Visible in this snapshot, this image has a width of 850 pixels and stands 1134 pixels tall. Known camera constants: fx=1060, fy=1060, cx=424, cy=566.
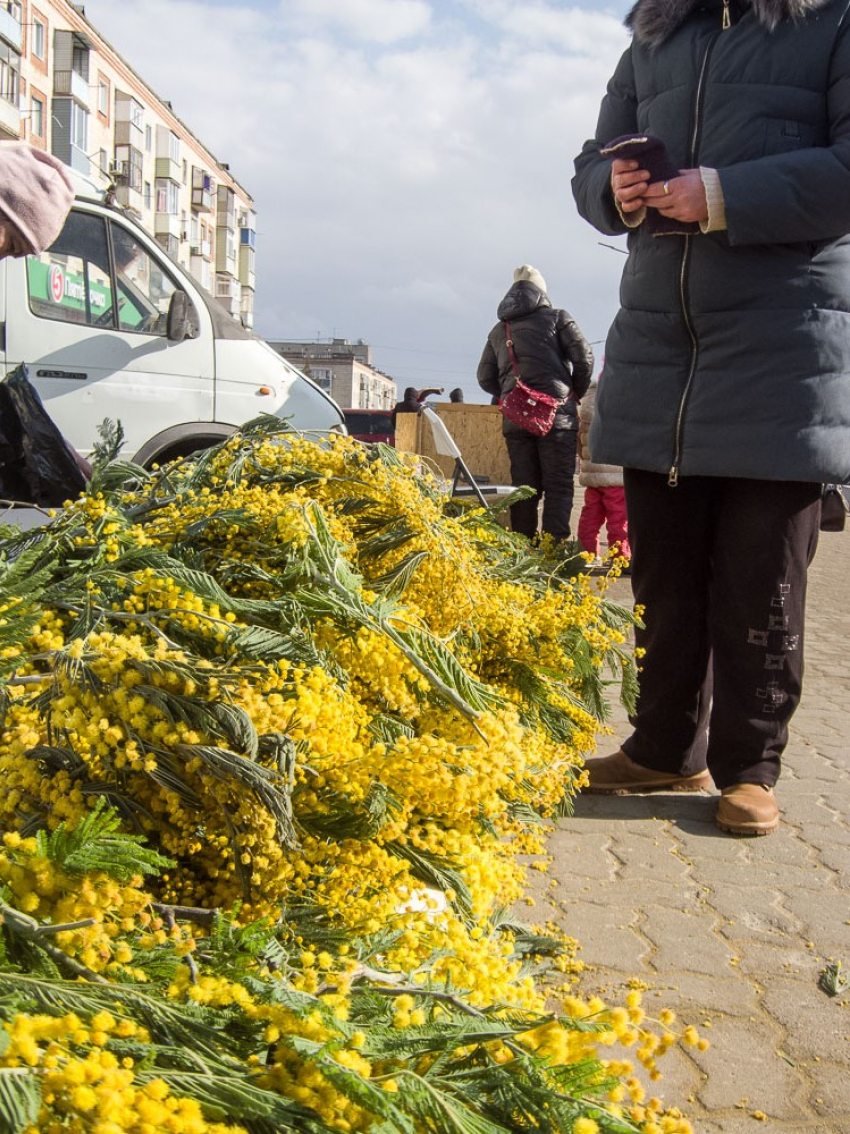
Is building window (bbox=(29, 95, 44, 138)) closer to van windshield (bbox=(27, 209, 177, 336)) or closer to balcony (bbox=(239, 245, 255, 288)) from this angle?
balcony (bbox=(239, 245, 255, 288))

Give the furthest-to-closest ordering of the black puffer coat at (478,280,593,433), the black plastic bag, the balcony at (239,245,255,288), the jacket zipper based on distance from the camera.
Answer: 1. the balcony at (239,245,255,288)
2. the black puffer coat at (478,280,593,433)
3. the black plastic bag
4. the jacket zipper

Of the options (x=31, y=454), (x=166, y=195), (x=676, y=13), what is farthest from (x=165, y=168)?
(x=676, y=13)

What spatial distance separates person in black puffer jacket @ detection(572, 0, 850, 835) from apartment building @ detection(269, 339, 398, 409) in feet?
321

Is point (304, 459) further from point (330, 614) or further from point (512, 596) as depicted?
point (330, 614)

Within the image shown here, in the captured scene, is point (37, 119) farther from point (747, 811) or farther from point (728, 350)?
point (747, 811)

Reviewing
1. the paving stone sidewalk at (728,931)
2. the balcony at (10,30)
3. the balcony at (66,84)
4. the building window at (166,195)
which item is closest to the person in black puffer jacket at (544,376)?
the paving stone sidewalk at (728,931)

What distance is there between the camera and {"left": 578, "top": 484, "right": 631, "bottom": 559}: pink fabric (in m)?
8.56

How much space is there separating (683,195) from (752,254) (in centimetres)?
28

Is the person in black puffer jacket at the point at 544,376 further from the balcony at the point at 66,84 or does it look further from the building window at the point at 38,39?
the balcony at the point at 66,84

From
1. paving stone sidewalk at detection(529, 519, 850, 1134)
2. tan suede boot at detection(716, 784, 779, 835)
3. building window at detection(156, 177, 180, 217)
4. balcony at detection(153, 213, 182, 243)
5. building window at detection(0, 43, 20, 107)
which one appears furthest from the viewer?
building window at detection(156, 177, 180, 217)

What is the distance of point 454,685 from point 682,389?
1761 millimetres

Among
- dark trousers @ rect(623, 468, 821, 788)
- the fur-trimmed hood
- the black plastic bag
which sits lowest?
dark trousers @ rect(623, 468, 821, 788)

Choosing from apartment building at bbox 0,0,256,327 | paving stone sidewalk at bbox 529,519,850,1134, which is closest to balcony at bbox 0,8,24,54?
apartment building at bbox 0,0,256,327

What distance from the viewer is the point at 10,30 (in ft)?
139
